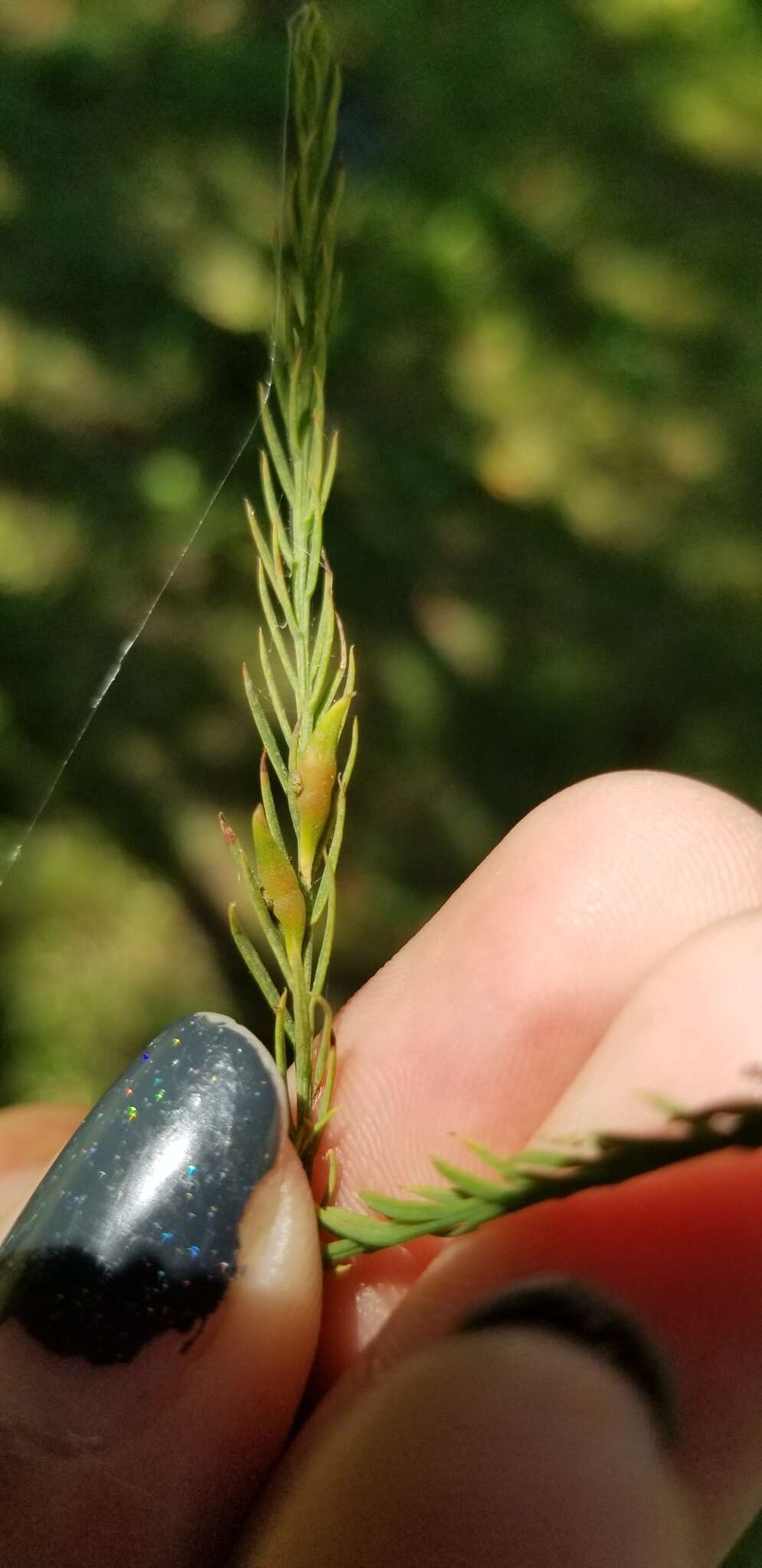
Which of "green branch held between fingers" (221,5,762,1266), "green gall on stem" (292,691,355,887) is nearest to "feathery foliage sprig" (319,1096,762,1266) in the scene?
"green branch held between fingers" (221,5,762,1266)

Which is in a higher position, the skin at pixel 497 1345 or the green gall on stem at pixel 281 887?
the green gall on stem at pixel 281 887

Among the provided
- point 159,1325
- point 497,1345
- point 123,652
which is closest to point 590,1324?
point 497,1345

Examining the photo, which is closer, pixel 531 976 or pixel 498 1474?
pixel 498 1474

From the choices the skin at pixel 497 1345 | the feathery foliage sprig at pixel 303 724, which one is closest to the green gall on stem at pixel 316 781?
the feathery foliage sprig at pixel 303 724

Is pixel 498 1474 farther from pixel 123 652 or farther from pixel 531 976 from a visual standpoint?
pixel 123 652

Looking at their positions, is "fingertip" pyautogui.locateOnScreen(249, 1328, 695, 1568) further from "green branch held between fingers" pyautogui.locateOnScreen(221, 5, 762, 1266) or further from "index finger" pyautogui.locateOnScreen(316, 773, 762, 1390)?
"index finger" pyautogui.locateOnScreen(316, 773, 762, 1390)

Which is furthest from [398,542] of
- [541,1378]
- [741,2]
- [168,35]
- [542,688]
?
[541,1378]

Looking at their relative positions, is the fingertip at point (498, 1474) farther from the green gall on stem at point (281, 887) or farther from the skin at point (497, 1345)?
the green gall on stem at point (281, 887)
